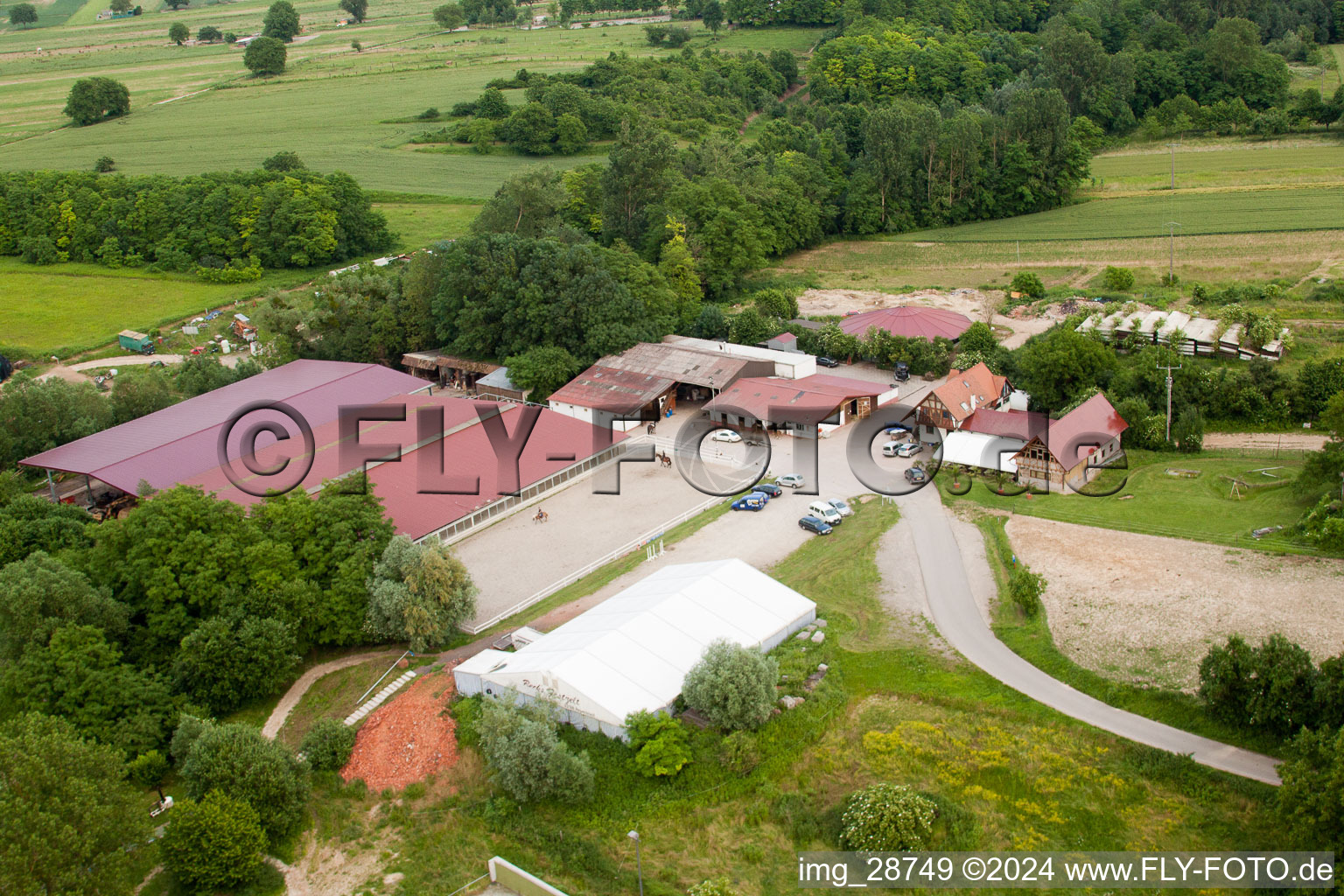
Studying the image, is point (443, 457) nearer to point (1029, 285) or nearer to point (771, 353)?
point (771, 353)

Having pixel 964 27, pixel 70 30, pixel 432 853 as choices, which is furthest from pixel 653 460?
pixel 70 30

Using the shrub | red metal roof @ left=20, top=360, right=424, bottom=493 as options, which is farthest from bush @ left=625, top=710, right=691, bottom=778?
red metal roof @ left=20, top=360, right=424, bottom=493

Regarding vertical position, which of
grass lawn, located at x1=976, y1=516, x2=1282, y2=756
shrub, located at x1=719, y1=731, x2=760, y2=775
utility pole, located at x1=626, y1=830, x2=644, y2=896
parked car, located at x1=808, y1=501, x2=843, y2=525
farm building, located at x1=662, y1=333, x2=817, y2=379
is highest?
farm building, located at x1=662, y1=333, x2=817, y2=379

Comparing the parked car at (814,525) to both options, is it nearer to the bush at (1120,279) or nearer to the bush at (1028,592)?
the bush at (1028,592)

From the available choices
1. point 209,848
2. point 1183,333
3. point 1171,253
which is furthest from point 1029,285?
point 209,848

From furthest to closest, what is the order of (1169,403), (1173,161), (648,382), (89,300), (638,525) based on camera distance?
1. (1173,161)
2. (89,300)
3. (648,382)
4. (1169,403)
5. (638,525)

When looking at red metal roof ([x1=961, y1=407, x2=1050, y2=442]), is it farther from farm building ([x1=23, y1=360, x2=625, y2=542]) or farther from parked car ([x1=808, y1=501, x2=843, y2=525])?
farm building ([x1=23, y1=360, x2=625, y2=542])

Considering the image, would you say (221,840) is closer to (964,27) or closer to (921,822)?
(921,822)
